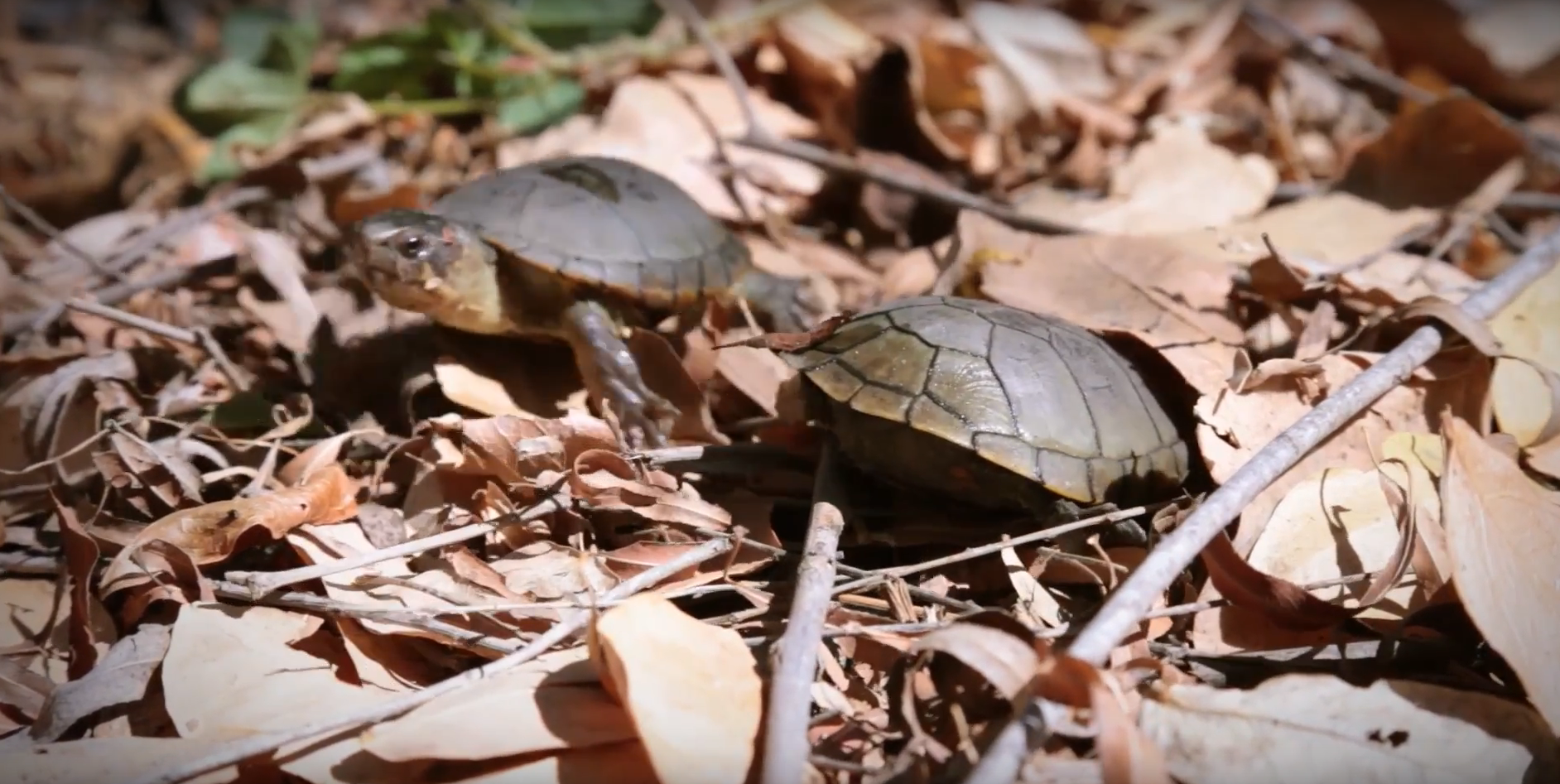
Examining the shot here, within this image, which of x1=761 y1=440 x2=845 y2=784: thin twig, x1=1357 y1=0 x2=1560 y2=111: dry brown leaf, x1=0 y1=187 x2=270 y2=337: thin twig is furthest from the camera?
x1=1357 y1=0 x2=1560 y2=111: dry brown leaf

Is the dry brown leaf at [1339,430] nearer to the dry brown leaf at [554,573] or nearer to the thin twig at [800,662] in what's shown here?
the thin twig at [800,662]

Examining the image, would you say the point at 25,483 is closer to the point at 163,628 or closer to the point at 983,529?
the point at 163,628

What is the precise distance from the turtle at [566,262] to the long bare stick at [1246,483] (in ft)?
3.10

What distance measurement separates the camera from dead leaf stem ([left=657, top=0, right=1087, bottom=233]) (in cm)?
253

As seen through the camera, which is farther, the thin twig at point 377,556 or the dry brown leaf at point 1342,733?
the thin twig at point 377,556

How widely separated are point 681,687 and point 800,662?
0.15 metres

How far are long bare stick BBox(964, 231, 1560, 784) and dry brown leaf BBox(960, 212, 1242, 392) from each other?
0.23 meters

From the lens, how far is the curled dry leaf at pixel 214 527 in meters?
1.53

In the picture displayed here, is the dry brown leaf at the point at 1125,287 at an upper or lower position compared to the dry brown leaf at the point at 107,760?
upper

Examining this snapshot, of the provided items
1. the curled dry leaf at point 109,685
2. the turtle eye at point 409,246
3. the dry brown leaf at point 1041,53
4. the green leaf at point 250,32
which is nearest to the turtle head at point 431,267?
the turtle eye at point 409,246

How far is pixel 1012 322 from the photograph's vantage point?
171 cm

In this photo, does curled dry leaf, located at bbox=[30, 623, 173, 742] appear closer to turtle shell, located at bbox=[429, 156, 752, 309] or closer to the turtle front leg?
the turtle front leg

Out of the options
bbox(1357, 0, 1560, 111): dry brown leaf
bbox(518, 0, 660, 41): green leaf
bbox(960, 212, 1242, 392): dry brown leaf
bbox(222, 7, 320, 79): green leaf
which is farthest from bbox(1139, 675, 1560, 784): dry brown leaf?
bbox(1357, 0, 1560, 111): dry brown leaf

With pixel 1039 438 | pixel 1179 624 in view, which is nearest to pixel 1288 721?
pixel 1179 624
